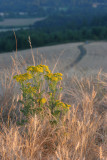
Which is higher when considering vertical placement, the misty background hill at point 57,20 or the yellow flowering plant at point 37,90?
the misty background hill at point 57,20

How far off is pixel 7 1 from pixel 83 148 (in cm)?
6732

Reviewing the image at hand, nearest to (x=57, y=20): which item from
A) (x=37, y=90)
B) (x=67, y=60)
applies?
(x=67, y=60)

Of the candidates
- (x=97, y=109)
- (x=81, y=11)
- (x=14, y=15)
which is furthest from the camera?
(x=14, y=15)

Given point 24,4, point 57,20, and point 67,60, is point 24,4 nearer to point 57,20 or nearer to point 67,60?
point 57,20

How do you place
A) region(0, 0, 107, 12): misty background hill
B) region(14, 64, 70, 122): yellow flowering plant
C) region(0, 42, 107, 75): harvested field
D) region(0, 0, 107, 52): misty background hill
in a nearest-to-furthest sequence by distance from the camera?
region(14, 64, 70, 122): yellow flowering plant
region(0, 42, 107, 75): harvested field
region(0, 0, 107, 52): misty background hill
region(0, 0, 107, 12): misty background hill

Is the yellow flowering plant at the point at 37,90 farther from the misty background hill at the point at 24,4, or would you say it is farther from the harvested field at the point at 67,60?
the misty background hill at the point at 24,4

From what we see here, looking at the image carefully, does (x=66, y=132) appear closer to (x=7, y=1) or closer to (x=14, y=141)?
(x=14, y=141)

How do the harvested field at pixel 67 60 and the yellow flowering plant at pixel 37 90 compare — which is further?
the harvested field at pixel 67 60

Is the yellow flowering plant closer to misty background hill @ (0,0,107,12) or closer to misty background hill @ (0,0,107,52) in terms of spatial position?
misty background hill @ (0,0,107,52)

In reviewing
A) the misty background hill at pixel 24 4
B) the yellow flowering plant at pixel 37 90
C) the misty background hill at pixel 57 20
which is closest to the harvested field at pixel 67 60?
the yellow flowering plant at pixel 37 90

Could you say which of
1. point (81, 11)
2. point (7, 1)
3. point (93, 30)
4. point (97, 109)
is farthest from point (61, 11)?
point (97, 109)

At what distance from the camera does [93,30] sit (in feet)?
108

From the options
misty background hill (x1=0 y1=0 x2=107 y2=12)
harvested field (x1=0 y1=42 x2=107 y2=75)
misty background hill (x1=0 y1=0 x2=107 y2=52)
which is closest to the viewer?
harvested field (x1=0 y1=42 x2=107 y2=75)

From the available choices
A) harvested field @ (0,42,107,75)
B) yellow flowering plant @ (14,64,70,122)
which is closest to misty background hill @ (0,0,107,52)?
harvested field @ (0,42,107,75)
